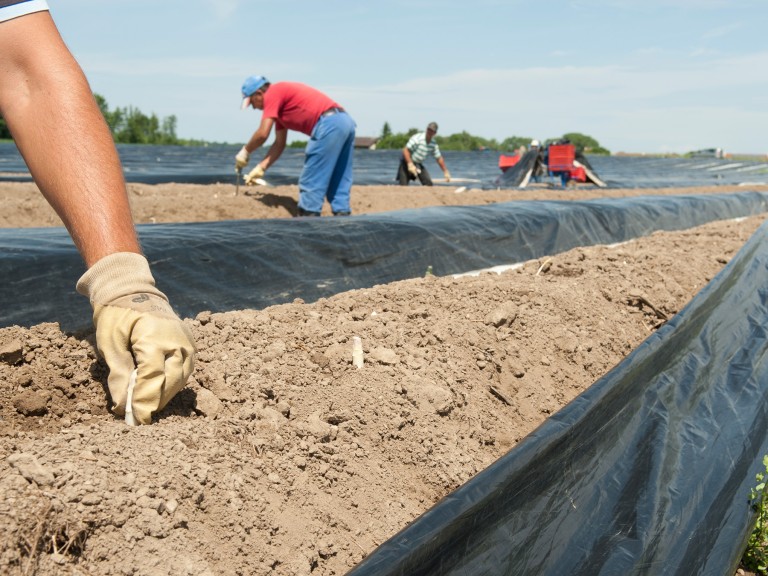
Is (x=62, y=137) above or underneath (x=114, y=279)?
above

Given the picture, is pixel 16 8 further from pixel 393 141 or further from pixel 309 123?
pixel 393 141

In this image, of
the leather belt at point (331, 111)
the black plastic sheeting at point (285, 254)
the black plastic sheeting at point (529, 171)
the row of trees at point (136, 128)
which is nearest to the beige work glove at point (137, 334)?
the black plastic sheeting at point (285, 254)

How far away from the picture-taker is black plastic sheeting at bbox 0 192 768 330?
2.76 metres

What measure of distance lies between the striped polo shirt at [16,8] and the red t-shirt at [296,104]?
4510mm

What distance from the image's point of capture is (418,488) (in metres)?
1.98

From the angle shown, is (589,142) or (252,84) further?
(589,142)

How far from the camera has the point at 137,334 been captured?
1.58m

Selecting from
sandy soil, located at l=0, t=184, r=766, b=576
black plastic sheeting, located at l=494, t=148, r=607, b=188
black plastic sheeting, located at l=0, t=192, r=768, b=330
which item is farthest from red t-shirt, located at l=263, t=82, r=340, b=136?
black plastic sheeting, located at l=494, t=148, r=607, b=188

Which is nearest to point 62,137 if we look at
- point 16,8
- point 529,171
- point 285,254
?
point 16,8

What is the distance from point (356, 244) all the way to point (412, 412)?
1.96m

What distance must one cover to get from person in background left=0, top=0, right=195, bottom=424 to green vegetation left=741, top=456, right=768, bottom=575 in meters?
A: 1.56

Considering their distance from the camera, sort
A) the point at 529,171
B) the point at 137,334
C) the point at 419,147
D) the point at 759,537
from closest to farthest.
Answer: the point at 137,334, the point at 759,537, the point at 419,147, the point at 529,171

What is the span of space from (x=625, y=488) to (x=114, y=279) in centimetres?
136

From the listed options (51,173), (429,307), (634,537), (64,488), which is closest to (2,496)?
(64,488)
